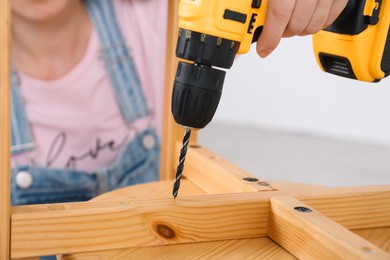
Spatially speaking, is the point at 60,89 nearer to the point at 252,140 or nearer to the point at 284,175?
the point at 284,175

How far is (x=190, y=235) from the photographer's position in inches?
26.1

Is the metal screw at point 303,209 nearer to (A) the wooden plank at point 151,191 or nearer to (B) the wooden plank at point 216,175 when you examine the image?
(B) the wooden plank at point 216,175

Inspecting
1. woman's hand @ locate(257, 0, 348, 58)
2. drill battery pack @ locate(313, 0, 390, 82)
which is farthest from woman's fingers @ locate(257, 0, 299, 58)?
drill battery pack @ locate(313, 0, 390, 82)

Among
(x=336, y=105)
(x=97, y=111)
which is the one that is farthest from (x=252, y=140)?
(x=97, y=111)

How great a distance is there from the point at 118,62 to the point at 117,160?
0.17m

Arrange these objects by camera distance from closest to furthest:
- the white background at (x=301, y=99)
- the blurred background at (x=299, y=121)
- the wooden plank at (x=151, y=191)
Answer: the wooden plank at (x=151, y=191)
the blurred background at (x=299, y=121)
the white background at (x=301, y=99)

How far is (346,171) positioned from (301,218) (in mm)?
1328

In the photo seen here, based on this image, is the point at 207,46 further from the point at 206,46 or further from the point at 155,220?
the point at 155,220

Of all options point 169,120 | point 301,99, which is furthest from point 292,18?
point 301,99

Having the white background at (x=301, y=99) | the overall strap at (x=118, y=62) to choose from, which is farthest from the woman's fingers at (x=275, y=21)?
the white background at (x=301, y=99)

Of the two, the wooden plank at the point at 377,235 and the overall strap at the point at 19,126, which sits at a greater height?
the wooden plank at the point at 377,235

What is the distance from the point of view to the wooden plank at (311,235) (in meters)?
0.58

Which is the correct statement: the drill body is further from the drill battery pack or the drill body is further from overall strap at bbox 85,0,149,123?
overall strap at bbox 85,0,149,123

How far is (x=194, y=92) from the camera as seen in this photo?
60 cm
